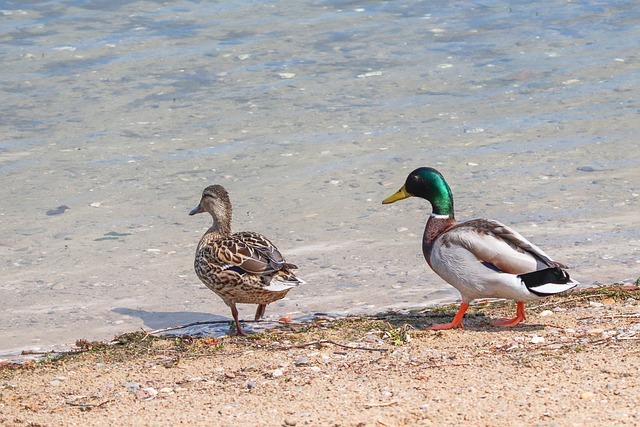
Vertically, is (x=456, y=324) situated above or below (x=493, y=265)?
below

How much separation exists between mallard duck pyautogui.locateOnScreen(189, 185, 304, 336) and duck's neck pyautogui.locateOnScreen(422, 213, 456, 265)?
89 cm

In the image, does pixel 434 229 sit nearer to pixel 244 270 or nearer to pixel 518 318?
pixel 518 318

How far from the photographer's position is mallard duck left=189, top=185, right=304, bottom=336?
275 inches

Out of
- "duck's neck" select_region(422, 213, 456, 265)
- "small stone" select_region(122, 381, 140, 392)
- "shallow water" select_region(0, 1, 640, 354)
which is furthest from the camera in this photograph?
"shallow water" select_region(0, 1, 640, 354)

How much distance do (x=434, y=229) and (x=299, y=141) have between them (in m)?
5.21

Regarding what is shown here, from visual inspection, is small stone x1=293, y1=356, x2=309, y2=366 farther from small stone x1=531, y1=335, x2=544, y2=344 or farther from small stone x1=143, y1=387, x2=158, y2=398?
small stone x1=531, y1=335, x2=544, y2=344

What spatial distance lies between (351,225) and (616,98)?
5202mm

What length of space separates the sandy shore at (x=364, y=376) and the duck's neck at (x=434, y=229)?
512 millimetres

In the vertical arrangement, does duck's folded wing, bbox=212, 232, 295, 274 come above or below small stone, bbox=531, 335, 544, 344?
above

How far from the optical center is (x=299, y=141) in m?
11.9

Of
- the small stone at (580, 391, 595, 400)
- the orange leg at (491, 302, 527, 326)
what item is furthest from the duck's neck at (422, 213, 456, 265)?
the small stone at (580, 391, 595, 400)

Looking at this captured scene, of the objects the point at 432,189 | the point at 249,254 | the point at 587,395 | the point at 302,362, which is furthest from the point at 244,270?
the point at 587,395

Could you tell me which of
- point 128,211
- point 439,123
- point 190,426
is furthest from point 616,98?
point 190,426

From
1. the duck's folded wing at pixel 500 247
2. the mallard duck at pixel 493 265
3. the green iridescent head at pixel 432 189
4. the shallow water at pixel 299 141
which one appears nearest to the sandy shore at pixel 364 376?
the mallard duck at pixel 493 265
